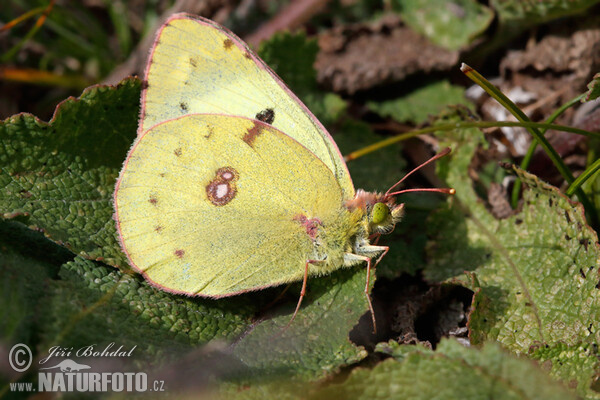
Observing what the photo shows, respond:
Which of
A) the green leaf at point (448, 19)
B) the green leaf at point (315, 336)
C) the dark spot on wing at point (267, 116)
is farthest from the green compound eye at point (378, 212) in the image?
the green leaf at point (448, 19)

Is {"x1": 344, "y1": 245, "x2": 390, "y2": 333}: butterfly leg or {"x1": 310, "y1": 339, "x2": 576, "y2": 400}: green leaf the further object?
{"x1": 344, "y1": 245, "x2": 390, "y2": 333}: butterfly leg

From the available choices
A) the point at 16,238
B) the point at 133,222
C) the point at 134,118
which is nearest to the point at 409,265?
the point at 133,222

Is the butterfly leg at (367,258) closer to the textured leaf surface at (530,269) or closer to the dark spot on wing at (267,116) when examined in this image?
the textured leaf surface at (530,269)

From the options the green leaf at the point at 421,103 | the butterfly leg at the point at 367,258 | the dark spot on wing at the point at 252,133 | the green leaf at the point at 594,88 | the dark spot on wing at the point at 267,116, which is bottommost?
the butterfly leg at the point at 367,258

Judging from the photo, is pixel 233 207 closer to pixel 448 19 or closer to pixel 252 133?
pixel 252 133

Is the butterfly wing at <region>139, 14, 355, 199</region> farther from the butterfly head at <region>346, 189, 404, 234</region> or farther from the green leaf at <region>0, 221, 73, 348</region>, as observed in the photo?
the green leaf at <region>0, 221, 73, 348</region>

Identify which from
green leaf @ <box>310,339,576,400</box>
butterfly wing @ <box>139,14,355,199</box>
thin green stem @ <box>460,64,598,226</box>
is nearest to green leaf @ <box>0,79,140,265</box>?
butterfly wing @ <box>139,14,355,199</box>

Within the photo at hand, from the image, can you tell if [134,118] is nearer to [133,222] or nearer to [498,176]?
[133,222]
